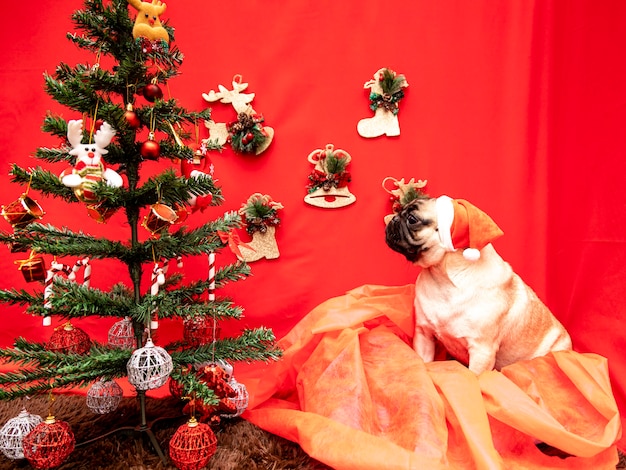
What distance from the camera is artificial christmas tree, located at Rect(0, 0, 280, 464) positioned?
0.94m

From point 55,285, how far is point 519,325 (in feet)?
3.64

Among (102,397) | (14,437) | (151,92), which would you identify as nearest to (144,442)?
(102,397)

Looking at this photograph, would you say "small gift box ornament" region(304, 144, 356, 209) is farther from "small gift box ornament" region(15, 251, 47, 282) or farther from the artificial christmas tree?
"small gift box ornament" region(15, 251, 47, 282)

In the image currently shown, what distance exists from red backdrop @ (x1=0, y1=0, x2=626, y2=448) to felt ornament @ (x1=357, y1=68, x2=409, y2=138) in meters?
0.03

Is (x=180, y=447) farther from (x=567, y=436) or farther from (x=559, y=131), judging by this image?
(x=559, y=131)

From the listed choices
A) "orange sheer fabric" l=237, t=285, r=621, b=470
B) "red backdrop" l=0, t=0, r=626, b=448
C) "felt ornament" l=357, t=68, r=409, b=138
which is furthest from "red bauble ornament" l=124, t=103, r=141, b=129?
"felt ornament" l=357, t=68, r=409, b=138

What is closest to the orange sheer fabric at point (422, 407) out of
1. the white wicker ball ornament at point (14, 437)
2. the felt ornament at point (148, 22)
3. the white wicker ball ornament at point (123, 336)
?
the white wicker ball ornament at point (123, 336)

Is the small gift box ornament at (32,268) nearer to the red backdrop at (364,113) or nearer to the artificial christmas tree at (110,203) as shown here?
the artificial christmas tree at (110,203)

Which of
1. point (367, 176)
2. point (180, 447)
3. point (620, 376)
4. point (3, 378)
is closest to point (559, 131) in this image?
point (367, 176)

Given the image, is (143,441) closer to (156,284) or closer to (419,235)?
(156,284)

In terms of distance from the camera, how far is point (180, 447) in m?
0.96

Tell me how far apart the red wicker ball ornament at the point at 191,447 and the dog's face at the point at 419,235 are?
619 mm

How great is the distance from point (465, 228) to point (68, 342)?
97cm

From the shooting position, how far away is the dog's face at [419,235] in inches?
44.1
